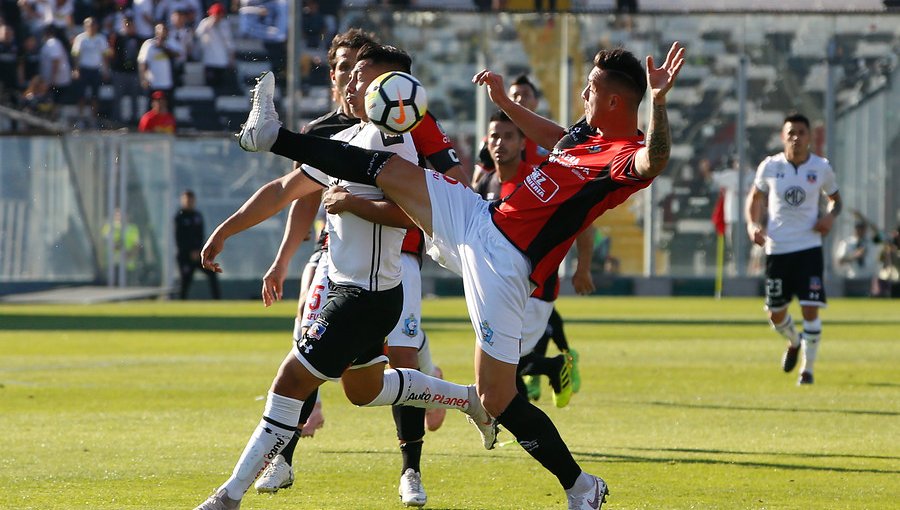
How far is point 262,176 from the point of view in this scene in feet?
102

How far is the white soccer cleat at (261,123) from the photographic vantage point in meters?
6.21

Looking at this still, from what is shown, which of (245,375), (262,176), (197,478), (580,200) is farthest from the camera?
(262,176)

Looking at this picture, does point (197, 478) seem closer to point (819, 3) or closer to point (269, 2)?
point (269, 2)

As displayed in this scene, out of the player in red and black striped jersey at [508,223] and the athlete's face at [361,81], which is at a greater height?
the athlete's face at [361,81]

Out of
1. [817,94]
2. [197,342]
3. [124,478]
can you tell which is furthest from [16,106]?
[124,478]

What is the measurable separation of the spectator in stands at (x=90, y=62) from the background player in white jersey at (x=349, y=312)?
25342 mm

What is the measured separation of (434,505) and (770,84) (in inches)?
1096

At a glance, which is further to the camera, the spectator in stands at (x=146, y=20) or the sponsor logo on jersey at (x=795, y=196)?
the spectator in stands at (x=146, y=20)

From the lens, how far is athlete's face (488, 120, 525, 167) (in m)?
10.4

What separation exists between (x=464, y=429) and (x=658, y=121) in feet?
16.1

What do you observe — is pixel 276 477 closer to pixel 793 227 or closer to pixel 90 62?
pixel 793 227

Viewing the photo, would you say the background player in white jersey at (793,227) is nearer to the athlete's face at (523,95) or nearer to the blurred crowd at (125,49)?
the athlete's face at (523,95)

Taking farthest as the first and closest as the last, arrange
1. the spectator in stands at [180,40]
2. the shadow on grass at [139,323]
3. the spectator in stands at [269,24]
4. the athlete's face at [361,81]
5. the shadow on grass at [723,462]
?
the spectator in stands at [180,40]
the spectator in stands at [269,24]
the shadow on grass at [139,323]
the shadow on grass at [723,462]
the athlete's face at [361,81]

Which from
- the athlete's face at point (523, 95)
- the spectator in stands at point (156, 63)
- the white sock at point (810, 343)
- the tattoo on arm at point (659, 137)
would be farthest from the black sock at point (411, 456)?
→ the spectator in stands at point (156, 63)
